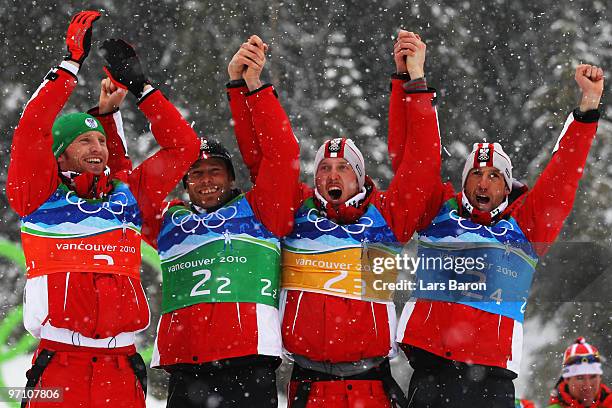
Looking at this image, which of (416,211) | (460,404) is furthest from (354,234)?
(460,404)

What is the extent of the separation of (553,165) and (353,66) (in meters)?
9.38

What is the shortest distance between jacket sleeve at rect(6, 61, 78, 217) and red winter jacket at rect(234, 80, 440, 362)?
1424 millimetres

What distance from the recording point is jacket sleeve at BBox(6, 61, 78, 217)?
206 inches

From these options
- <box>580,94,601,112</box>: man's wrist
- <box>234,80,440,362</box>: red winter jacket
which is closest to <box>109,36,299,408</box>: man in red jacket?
<box>234,80,440,362</box>: red winter jacket

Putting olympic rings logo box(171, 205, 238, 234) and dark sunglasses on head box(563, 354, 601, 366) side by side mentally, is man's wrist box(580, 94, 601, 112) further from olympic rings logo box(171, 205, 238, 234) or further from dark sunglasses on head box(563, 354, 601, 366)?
dark sunglasses on head box(563, 354, 601, 366)

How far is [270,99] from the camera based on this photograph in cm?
555

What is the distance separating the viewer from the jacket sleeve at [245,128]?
589 cm

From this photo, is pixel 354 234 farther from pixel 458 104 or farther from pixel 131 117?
pixel 458 104

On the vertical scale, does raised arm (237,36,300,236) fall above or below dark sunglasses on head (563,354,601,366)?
above

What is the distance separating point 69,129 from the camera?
18.4 ft

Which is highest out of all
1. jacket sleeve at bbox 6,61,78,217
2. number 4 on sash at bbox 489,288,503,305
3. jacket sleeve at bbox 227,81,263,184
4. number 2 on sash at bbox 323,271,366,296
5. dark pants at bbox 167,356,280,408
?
jacket sleeve at bbox 227,81,263,184

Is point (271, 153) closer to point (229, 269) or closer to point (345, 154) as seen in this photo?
point (345, 154)

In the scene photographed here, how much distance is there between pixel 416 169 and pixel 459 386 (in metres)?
1.17

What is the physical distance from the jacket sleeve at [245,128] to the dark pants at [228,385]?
3.68ft
